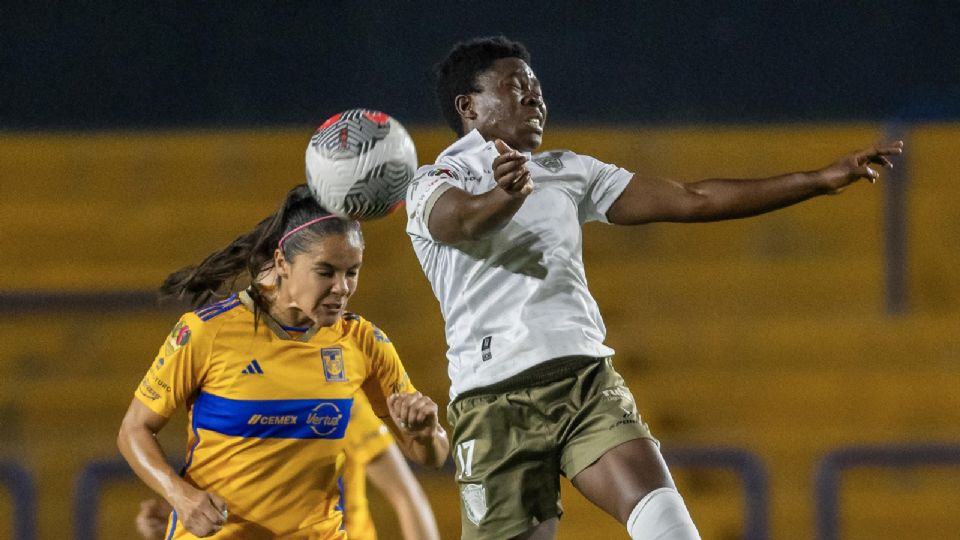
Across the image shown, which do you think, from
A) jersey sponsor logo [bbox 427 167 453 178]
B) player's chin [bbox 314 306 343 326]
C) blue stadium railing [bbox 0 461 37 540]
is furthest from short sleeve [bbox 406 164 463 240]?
blue stadium railing [bbox 0 461 37 540]

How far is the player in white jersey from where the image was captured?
306 centimetres

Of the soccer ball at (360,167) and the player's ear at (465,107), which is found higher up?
the player's ear at (465,107)

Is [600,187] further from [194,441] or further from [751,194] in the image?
[194,441]

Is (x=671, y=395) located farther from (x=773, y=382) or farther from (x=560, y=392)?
(x=560, y=392)

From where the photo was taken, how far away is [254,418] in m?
3.49

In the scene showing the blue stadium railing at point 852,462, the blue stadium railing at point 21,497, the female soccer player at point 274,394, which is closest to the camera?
the female soccer player at point 274,394

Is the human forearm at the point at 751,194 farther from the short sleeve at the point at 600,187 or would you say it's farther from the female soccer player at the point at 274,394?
the female soccer player at the point at 274,394

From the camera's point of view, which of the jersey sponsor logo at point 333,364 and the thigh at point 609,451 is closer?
the thigh at point 609,451

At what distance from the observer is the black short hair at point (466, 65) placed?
11.8ft

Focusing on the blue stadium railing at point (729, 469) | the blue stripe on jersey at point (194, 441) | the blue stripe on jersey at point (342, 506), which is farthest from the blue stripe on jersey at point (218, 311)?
the blue stadium railing at point (729, 469)

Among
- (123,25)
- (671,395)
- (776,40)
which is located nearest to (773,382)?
(671,395)

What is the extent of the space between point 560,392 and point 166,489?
1030 mm

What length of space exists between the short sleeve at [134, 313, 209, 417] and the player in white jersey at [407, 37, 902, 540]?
2.19ft

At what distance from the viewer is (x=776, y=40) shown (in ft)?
22.6
